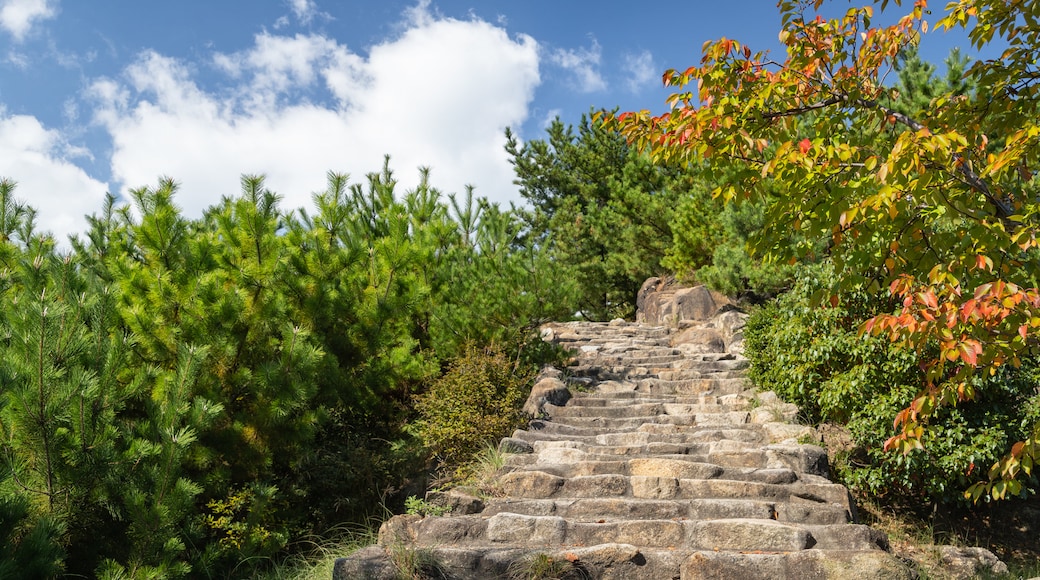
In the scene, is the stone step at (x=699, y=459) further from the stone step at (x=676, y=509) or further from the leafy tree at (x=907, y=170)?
the leafy tree at (x=907, y=170)

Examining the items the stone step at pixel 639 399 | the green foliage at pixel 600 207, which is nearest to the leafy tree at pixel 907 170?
the stone step at pixel 639 399

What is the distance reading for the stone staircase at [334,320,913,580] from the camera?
13.5ft

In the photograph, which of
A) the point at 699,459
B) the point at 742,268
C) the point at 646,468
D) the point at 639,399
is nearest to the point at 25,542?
the point at 646,468

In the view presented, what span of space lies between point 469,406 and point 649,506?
2.44 meters

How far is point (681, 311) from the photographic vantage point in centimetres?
1362

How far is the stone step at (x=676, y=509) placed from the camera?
16.0 ft

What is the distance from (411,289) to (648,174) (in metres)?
13.6

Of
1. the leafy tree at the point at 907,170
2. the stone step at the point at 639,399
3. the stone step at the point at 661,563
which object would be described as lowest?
the stone step at the point at 661,563

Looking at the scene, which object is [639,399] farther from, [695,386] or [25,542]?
[25,542]

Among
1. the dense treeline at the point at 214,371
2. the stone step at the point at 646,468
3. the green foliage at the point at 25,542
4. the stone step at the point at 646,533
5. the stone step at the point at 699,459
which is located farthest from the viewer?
the stone step at the point at 699,459

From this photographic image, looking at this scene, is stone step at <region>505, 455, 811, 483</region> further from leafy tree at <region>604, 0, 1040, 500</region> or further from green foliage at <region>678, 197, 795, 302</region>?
green foliage at <region>678, 197, 795, 302</region>

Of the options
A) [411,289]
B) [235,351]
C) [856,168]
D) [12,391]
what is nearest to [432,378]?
[411,289]

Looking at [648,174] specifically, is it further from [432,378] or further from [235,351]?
[235,351]

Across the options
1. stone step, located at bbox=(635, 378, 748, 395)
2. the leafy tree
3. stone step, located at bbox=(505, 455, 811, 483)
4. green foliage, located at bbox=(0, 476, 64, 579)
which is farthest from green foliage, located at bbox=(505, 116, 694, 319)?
green foliage, located at bbox=(0, 476, 64, 579)
